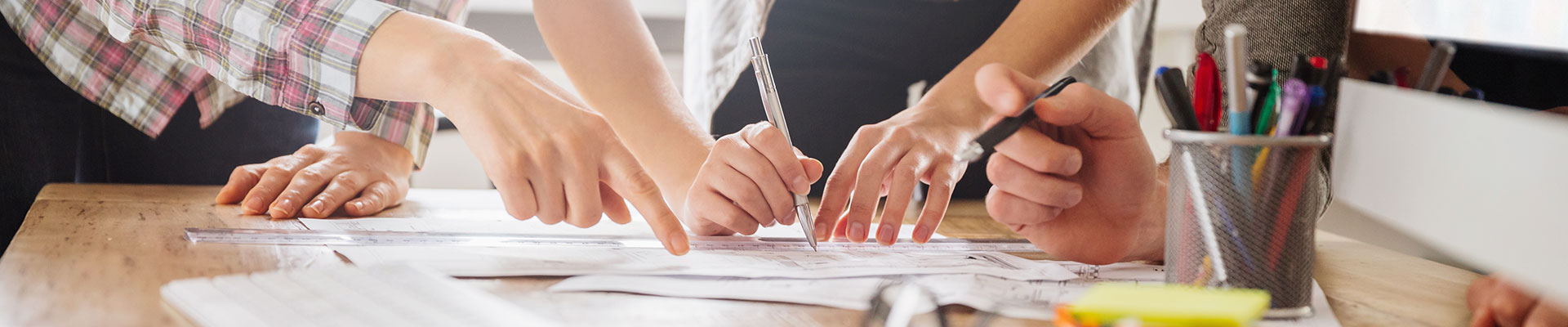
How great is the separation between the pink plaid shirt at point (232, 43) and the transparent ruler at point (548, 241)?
156mm

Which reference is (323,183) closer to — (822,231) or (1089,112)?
(822,231)

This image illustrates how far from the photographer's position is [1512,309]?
1.50 feet

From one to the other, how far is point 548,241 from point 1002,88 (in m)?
0.37

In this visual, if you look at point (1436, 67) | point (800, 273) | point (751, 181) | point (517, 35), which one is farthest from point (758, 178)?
point (517, 35)

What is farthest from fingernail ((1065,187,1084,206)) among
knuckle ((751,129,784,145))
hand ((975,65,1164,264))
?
knuckle ((751,129,784,145))

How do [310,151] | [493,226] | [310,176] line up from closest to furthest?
[493,226] → [310,176] → [310,151]

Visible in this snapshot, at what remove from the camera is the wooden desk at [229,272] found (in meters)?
0.50

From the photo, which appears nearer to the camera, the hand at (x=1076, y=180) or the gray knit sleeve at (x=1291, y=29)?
the hand at (x=1076, y=180)

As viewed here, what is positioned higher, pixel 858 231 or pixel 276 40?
pixel 276 40

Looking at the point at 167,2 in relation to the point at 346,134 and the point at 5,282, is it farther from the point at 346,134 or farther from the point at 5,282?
the point at 5,282

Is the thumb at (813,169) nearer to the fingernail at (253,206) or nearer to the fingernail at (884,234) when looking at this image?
Result: the fingernail at (884,234)

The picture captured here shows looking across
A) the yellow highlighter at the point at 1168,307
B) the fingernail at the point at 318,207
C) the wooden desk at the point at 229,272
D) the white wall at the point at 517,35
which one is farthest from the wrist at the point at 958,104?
the white wall at the point at 517,35

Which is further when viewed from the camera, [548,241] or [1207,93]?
[548,241]

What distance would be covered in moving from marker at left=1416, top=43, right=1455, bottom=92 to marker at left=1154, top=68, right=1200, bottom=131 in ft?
0.36
